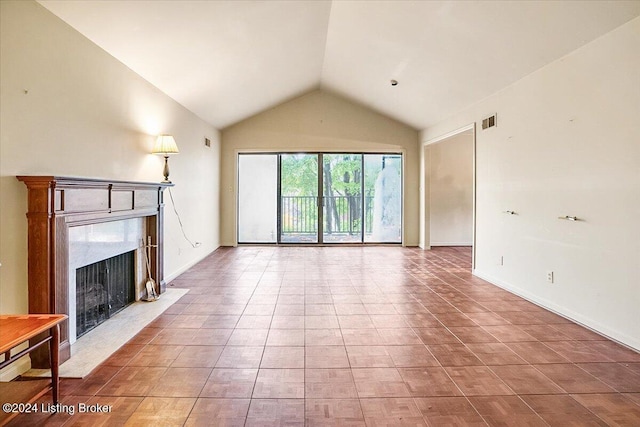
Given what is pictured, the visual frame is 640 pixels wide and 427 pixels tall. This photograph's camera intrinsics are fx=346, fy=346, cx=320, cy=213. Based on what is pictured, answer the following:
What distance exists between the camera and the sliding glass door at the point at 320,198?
7.52m

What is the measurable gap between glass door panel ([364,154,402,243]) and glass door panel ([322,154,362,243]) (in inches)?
7.8

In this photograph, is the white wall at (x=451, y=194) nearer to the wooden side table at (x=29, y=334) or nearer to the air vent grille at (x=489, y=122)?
the air vent grille at (x=489, y=122)

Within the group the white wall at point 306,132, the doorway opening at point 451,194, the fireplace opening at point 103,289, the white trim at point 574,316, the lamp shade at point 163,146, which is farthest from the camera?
the doorway opening at point 451,194

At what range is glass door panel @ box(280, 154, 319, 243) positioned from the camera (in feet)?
24.7

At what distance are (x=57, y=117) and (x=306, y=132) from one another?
5.20 metres

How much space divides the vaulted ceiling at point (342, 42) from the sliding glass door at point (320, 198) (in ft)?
5.70

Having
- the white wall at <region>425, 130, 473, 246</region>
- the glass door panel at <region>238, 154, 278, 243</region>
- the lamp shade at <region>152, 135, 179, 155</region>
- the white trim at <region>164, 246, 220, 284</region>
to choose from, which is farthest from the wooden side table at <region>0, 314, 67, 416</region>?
the white wall at <region>425, 130, 473, 246</region>

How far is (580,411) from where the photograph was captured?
181cm

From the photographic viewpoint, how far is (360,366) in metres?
2.28

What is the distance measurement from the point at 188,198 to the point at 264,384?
12.7ft

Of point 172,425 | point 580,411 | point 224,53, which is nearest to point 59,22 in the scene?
point 224,53

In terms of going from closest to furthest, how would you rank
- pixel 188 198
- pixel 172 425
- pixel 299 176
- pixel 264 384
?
pixel 172 425 < pixel 264 384 < pixel 188 198 < pixel 299 176

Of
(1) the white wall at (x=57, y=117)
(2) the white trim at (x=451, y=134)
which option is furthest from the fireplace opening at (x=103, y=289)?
(2) the white trim at (x=451, y=134)

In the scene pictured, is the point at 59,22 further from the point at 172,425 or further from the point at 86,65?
the point at 172,425
